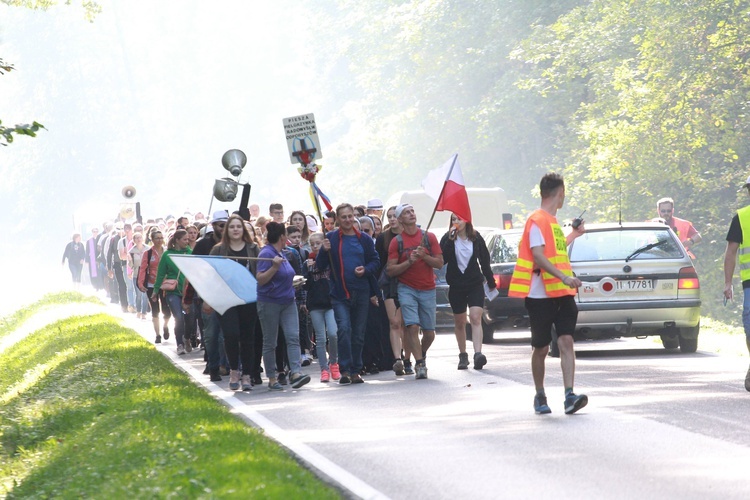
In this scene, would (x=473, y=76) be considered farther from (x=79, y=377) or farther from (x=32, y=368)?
(x=79, y=377)

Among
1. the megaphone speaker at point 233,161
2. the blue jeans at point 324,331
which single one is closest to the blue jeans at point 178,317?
the megaphone speaker at point 233,161

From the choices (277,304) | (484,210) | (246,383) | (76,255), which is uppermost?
(76,255)

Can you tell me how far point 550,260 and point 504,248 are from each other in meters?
8.70

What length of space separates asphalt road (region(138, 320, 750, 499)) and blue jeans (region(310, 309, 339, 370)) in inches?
13.0

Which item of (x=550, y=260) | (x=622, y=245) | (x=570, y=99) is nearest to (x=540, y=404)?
(x=550, y=260)

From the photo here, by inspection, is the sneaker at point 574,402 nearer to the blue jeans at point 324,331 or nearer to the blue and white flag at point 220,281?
the blue and white flag at point 220,281

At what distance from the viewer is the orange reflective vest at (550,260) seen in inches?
446

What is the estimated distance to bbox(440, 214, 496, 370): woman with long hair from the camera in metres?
16.1

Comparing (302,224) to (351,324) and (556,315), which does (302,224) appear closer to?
(351,324)

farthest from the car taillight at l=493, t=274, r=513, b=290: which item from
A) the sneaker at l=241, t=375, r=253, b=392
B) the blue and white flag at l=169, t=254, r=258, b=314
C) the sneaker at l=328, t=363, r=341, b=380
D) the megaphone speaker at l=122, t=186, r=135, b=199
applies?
the megaphone speaker at l=122, t=186, r=135, b=199

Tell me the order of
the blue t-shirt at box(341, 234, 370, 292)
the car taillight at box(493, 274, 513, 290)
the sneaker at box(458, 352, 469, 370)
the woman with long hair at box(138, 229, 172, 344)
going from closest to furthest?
the blue t-shirt at box(341, 234, 370, 292), the sneaker at box(458, 352, 469, 370), the car taillight at box(493, 274, 513, 290), the woman with long hair at box(138, 229, 172, 344)

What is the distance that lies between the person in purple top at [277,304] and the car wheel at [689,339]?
186 inches

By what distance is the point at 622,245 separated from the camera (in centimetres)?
1692

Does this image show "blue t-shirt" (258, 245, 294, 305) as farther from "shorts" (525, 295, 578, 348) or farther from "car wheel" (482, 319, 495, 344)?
"car wheel" (482, 319, 495, 344)
